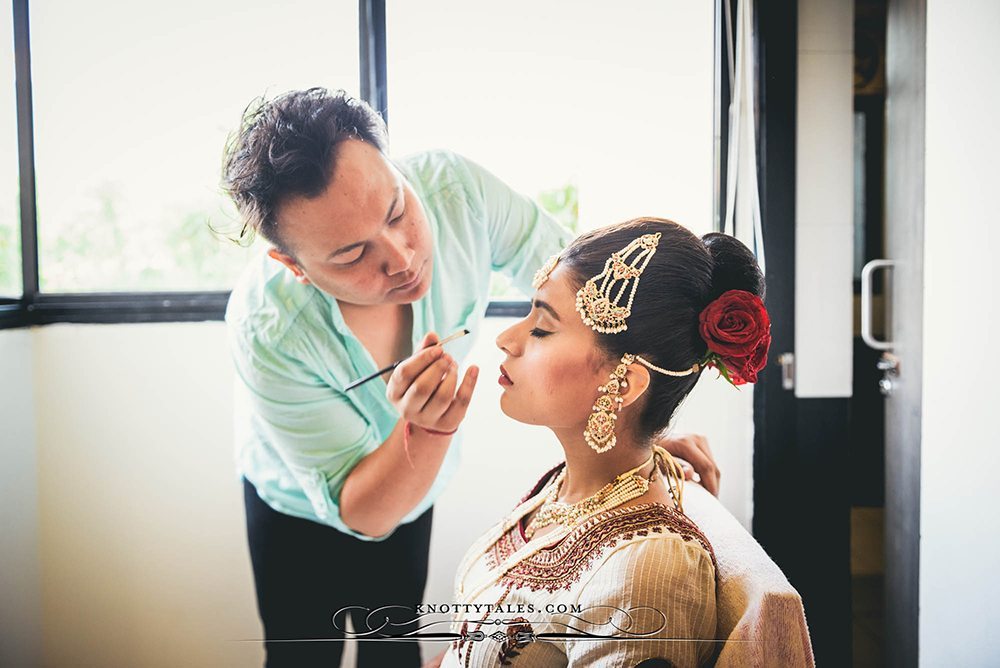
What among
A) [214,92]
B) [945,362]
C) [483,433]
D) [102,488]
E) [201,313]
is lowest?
[102,488]

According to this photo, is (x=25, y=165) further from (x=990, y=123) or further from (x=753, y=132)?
(x=990, y=123)

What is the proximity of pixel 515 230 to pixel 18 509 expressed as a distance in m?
1.02

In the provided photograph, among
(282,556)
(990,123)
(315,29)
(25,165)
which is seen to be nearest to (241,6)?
(315,29)

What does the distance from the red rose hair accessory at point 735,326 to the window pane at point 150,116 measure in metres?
0.69

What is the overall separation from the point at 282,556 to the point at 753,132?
1.07 metres

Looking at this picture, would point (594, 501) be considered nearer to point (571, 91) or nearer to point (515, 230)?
point (515, 230)

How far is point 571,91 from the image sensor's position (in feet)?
3.77

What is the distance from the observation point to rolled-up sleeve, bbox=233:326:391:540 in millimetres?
1147

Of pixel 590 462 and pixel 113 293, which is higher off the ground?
pixel 113 293

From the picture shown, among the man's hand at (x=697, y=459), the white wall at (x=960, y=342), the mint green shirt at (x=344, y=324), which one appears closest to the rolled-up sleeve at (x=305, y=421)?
the mint green shirt at (x=344, y=324)

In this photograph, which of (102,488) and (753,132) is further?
(102,488)

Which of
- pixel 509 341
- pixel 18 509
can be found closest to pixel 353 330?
pixel 509 341

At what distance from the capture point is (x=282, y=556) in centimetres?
123

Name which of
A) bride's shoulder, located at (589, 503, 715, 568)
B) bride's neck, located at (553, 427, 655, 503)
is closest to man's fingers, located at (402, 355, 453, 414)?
bride's neck, located at (553, 427, 655, 503)
